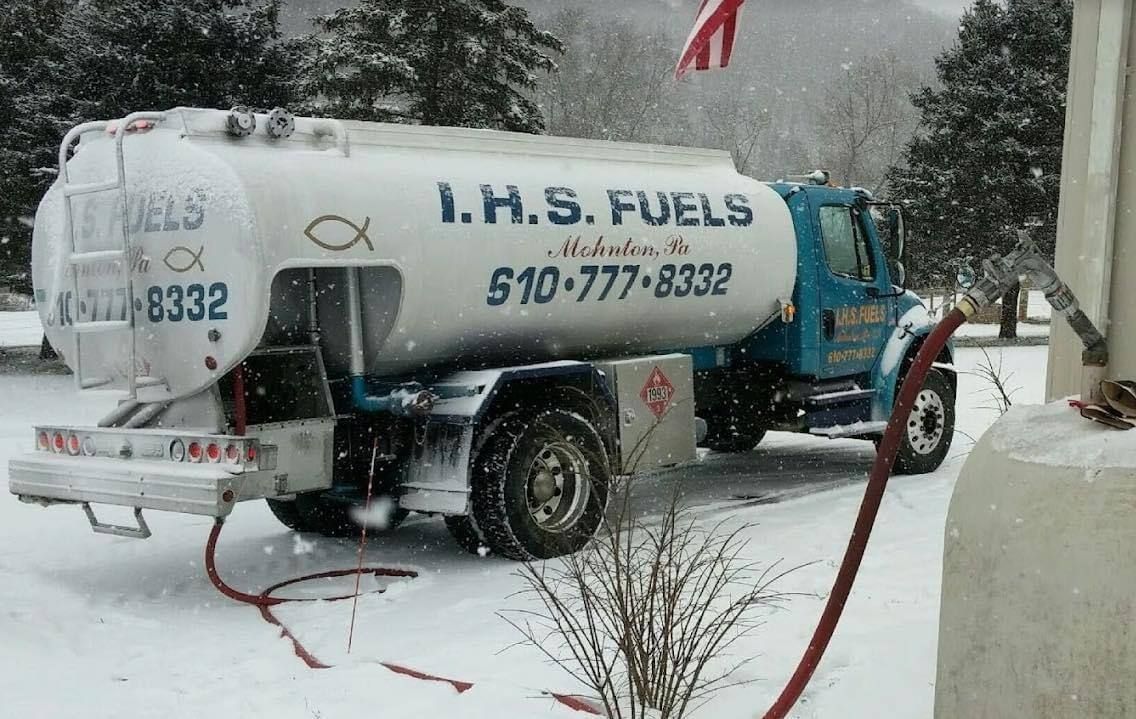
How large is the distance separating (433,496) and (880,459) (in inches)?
161

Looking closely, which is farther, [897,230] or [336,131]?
[897,230]

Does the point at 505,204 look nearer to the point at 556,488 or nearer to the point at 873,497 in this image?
the point at 556,488

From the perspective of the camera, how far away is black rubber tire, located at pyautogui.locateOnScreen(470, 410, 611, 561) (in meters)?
7.75

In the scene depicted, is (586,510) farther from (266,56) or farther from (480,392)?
(266,56)

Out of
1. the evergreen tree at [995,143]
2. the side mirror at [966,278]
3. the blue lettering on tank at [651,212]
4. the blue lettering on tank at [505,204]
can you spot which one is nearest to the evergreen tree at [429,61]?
the evergreen tree at [995,143]

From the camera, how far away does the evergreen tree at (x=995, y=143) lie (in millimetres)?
29594

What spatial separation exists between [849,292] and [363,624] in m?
5.94

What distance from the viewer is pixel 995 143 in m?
29.8

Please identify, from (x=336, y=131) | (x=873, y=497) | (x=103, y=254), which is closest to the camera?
(x=873, y=497)

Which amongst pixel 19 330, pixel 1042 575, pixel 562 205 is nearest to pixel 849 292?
pixel 562 205

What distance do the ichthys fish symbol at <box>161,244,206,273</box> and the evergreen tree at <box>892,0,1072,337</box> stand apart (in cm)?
2542

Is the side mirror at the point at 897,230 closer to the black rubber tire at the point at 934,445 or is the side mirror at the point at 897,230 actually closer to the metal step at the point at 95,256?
the black rubber tire at the point at 934,445

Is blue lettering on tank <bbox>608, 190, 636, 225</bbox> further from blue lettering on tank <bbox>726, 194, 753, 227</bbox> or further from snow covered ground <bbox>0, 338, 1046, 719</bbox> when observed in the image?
snow covered ground <bbox>0, 338, 1046, 719</bbox>

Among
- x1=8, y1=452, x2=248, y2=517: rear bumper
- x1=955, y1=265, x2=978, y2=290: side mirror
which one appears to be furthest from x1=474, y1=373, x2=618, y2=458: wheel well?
x1=955, y1=265, x2=978, y2=290: side mirror
